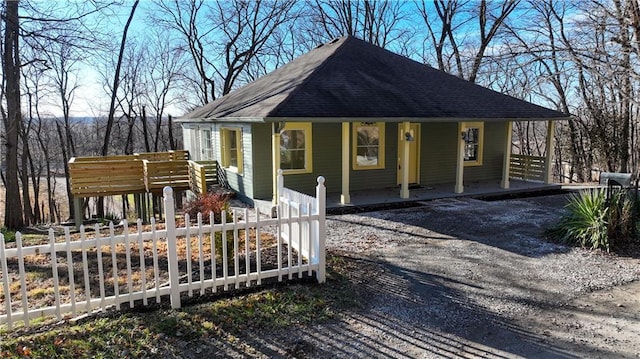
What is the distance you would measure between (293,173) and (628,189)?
7.14 m

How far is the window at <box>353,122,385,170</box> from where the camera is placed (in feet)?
37.7

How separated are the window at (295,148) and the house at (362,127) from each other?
0.03 metres

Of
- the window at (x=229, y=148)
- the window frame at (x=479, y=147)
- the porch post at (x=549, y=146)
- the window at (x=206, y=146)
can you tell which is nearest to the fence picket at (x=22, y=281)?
the window at (x=229, y=148)

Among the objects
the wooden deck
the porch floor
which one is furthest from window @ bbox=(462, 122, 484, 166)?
the wooden deck

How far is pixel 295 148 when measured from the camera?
10867 mm

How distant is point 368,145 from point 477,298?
7.34 metres

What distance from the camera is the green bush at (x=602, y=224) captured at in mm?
6555

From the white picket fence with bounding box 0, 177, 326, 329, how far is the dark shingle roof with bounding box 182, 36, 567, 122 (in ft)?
12.6

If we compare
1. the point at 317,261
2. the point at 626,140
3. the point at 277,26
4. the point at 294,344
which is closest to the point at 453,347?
the point at 294,344

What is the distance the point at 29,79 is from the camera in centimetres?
2333

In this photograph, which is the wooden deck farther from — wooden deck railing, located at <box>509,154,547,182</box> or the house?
wooden deck railing, located at <box>509,154,547,182</box>

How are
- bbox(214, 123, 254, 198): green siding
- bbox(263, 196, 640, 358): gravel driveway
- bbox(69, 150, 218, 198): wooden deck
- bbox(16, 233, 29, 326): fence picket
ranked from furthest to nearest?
bbox(69, 150, 218, 198): wooden deck < bbox(214, 123, 254, 198): green siding < bbox(263, 196, 640, 358): gravel driveway < bbox(16, 233, 29, 326): fence picket

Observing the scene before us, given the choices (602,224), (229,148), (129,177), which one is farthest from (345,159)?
(129,177)

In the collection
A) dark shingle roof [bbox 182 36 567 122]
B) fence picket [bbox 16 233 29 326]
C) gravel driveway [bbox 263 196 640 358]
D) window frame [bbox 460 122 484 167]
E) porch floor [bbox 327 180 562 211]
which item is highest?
dark shingle roof [bbox 182 36 567 122]
